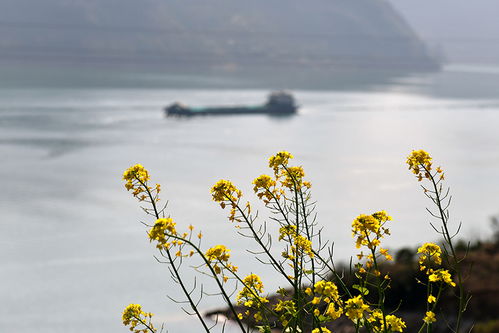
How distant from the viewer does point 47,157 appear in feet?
94.2

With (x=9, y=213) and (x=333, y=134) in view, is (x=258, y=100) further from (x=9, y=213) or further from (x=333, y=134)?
(x=9, y=213)

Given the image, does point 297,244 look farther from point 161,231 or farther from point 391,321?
point 161,231

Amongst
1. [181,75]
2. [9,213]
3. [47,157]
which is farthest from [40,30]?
[9,213]

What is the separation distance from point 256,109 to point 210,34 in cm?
6289

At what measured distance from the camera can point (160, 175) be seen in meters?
25.7

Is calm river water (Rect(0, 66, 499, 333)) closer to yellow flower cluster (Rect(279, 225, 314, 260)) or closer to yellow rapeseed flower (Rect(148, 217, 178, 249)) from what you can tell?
yellow flower cluster (Rect(279, 225, 314, 260))

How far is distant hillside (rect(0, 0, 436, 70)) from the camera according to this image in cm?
9512

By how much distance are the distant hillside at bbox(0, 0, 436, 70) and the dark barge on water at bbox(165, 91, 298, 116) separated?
4345 centimetres

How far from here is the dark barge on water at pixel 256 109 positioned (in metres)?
46.1

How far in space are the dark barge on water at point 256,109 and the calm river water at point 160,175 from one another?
938 millimetres

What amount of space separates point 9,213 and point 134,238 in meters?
3.75

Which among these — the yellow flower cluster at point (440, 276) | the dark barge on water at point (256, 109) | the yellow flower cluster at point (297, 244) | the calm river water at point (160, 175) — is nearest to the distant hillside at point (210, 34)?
the calm river water at point (160, 175)

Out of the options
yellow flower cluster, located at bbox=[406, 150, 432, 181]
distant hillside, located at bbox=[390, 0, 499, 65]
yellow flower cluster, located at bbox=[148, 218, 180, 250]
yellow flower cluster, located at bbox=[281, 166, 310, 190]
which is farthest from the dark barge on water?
distant hillside, located at bbox=[390, 0, 499, 65]

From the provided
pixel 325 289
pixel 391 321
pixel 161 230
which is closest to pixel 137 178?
pixel 161 230
